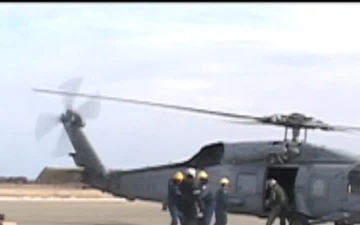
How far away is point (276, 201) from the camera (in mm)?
21156

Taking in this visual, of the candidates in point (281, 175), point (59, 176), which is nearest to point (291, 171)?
point (281, 175)

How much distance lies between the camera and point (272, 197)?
21.1 meters

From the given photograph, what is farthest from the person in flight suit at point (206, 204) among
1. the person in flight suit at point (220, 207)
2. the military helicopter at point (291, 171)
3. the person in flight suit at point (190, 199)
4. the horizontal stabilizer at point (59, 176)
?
the horizontal stabilizer at point (59, 176)

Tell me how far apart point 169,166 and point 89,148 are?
5019 millimetres

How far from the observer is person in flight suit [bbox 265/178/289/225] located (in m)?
21.0

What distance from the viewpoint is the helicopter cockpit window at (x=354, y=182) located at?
2094 cm

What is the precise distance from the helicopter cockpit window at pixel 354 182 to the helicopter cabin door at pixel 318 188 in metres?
0.23

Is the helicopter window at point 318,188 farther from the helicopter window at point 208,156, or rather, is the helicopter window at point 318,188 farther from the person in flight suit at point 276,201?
the helicopter window at point 208,156

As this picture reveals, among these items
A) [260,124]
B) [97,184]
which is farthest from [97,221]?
[260,124]

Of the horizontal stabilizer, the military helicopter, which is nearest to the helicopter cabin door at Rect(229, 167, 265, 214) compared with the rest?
the military helicopter

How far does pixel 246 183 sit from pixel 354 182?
9.78 ft

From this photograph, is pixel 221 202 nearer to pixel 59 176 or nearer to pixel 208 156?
pixel 208 156

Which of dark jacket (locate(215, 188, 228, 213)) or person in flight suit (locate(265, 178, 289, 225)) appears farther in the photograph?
person in flight suit (locate(265, 178, 289, 225))

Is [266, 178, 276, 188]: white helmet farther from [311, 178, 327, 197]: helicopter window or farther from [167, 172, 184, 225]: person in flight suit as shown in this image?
[167, 172, 184, 225]: person in flight suit
